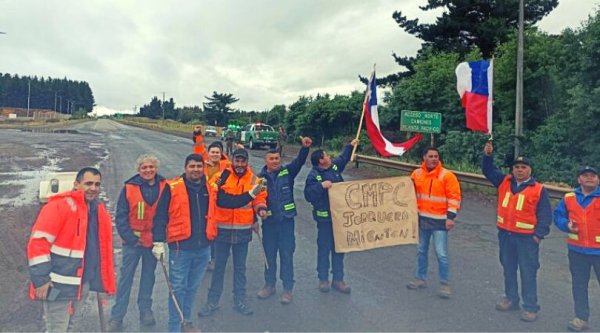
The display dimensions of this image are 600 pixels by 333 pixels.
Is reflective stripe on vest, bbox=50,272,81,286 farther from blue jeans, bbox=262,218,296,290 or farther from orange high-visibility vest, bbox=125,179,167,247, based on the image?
blue jeans, bbox=262,218,296,290

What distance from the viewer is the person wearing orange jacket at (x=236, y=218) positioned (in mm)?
4582

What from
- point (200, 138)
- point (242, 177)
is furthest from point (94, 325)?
point (200, 138)

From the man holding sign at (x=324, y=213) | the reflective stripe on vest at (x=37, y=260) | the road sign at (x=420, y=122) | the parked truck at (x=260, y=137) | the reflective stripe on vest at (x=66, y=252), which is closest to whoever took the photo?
the reflective stripe on vest at (x=37, y=260)

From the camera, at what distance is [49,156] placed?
2002 cm

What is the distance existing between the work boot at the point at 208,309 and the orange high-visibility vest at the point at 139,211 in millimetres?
1001

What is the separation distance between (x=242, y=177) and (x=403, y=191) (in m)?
2.32

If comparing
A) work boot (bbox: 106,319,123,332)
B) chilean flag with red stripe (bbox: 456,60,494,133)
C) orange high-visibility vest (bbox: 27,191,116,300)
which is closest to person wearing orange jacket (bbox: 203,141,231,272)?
work boot (bbox: 106,319,123,332)

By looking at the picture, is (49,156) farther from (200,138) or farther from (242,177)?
(242,177)

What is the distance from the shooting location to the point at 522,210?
4.67 m

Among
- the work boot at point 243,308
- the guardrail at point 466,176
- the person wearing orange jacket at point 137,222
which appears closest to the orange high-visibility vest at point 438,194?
the work boot at point 243,308

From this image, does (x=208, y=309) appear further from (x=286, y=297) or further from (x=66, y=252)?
(x=66, y=252)

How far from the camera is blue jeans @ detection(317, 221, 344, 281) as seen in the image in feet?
17.4

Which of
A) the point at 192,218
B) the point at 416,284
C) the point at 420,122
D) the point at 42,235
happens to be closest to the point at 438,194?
the point at 416,284

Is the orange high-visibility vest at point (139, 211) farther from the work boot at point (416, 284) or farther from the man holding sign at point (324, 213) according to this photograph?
the work boot at point (416, 284)
